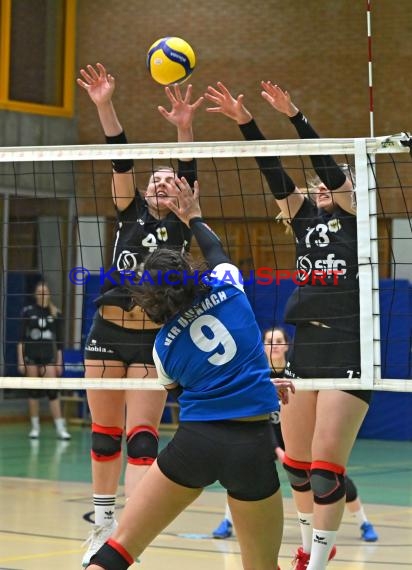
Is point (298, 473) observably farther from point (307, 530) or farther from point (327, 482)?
point (327, 482)

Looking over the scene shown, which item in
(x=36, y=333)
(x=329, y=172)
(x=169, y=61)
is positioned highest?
(x=169, y=61)

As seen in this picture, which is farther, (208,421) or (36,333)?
(36,333)

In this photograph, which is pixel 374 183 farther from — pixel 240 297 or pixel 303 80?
pixel 303 80

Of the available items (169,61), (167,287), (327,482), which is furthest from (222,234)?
(167,287)

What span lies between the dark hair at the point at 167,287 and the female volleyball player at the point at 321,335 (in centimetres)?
147

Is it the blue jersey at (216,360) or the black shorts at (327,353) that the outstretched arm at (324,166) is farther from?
the blue jersey at (216,360)

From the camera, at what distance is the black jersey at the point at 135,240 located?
5910 millimetres

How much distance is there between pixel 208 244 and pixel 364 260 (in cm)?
123

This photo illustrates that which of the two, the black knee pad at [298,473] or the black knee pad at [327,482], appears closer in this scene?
the black knee pad at [327,482]

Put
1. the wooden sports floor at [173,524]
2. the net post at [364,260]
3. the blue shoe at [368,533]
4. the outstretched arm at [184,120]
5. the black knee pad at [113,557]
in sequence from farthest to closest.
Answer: the blue shoe at [368,533] < the wooden sports floor at [173,524] < the outstretched arm at [184,120] < the net post at [364,260] < the black knee pad at [113,557]

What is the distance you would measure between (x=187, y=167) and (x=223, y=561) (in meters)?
2.51

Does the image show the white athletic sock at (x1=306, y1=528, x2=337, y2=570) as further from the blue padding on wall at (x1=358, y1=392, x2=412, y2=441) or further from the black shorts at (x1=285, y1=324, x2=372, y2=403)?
the blue padding on wall at (x1=358, y1=392, x2=412, y2=441)

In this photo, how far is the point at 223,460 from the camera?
3986 mm

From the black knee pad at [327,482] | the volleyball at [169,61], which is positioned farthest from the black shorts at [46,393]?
the black knee pad at [327,482]
